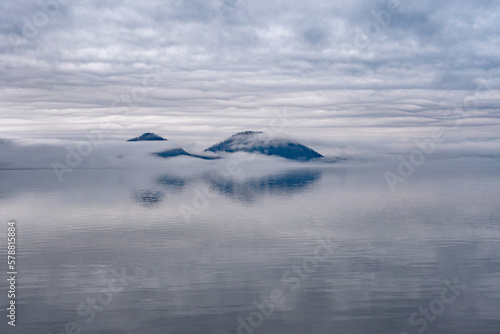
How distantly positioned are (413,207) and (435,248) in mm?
51097

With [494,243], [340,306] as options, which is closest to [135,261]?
[340,306]

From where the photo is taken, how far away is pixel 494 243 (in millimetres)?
64875

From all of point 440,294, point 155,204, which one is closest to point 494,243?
point 440,294

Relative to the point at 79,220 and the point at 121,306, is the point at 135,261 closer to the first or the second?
the point at 121,306

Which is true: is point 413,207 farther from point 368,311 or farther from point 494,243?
point 368,311

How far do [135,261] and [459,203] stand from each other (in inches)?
3539

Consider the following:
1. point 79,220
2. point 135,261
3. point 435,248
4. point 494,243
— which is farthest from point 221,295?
point 79,220

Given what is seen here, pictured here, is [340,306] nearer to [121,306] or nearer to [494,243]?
[121,306]

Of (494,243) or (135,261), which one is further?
(494,243)

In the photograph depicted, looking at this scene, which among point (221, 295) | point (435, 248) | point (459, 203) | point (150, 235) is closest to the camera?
point (221, 295)

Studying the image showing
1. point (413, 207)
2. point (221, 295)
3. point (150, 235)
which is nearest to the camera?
point (221, 295)

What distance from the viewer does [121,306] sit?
39719 millimetres

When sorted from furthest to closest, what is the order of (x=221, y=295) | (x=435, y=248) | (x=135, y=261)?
(x=435, y=248) < (x=135, y=261) < (x=221, y=295)

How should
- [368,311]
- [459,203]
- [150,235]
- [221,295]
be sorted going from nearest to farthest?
[368,311], [221,295], [150,235], [459,203]
